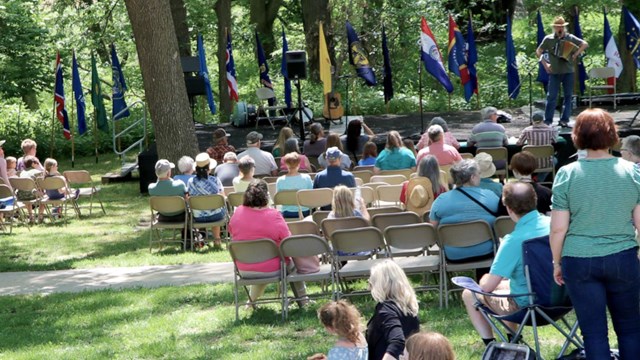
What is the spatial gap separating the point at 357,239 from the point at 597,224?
3.60 meters

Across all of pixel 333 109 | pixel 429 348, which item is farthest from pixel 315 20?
pixel 429 348

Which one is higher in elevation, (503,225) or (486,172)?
(486,172)

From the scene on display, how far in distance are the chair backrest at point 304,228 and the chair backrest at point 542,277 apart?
358 cm

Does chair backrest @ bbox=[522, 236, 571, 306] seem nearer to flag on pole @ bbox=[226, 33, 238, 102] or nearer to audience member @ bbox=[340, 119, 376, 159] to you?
audience member @ bbox=[340, 119, 376, 159]

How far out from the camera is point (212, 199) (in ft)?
44.7

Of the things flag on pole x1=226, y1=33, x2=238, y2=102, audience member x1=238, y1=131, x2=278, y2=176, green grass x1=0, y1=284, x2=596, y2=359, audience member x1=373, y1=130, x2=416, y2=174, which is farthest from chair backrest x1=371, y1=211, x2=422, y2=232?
flag on pole x1=226, y1=33, x2=238, y2=102

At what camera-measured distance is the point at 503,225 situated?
8867 mm

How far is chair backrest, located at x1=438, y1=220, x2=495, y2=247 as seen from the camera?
8875mm

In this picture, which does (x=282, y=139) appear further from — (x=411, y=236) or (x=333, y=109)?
(x=411, y=236)

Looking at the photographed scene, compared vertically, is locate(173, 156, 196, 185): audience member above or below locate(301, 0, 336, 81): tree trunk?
below

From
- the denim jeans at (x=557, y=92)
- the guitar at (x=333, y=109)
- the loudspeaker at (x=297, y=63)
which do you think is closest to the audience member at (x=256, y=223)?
the denim jeans at (x=557, y=92)

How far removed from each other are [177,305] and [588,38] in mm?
25237

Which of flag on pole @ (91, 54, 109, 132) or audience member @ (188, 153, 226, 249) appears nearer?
audience member @ (188, 153, 226, 249)

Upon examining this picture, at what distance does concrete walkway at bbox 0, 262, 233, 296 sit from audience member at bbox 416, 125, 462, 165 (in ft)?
9.49
